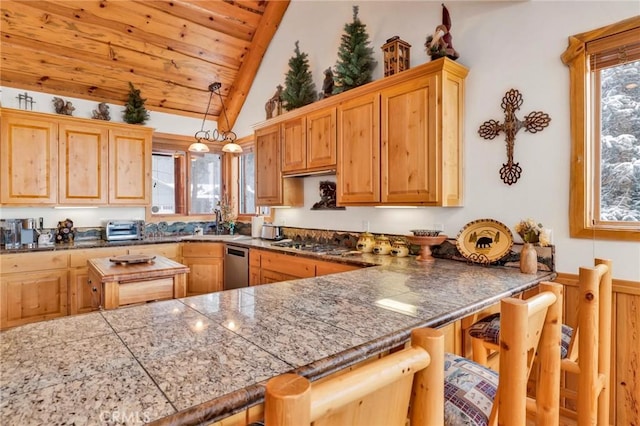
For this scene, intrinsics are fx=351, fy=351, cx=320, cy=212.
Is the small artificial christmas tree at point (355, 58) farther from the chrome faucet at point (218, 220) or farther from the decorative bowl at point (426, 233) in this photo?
the chrome faucet at point (218, 220)

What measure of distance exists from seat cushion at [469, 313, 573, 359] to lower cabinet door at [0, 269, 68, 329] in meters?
4.06

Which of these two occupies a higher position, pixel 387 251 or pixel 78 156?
pixel 78 156

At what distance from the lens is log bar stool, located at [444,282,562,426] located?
0.95m

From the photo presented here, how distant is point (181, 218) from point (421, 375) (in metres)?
5.07

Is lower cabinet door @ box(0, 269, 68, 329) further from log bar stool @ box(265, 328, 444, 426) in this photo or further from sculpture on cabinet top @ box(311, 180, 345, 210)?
log bar stool @ box(265, 328, 444, 426)

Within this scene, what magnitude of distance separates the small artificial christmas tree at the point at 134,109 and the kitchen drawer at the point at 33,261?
184cm

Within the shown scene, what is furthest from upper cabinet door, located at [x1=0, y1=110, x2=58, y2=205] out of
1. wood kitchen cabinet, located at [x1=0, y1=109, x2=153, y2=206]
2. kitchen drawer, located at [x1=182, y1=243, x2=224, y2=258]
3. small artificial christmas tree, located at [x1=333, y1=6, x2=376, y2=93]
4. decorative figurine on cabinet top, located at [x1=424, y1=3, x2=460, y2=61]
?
decorative figurine on cabinet top, located at [x1=424, y1=3, x2=460, y2=61]

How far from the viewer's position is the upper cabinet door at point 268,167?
4020 mm

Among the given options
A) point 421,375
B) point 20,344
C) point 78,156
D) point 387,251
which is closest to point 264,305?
point 20,344

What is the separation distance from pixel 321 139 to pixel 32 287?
3.31 meters

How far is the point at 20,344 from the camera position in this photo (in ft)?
3.36

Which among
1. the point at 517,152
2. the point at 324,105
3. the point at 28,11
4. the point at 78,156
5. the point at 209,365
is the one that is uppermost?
the point at 28,11

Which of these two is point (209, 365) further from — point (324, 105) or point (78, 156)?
point (78, 156)

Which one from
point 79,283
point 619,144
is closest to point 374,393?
point 619,144
